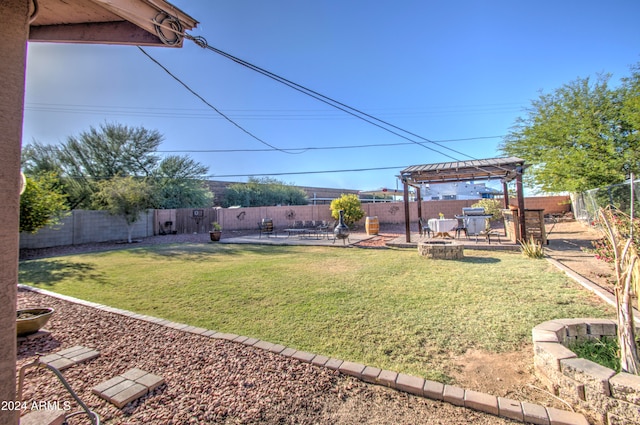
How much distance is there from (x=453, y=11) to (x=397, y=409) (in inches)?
360

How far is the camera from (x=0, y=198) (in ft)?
3.90

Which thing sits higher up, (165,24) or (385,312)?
(165,24)

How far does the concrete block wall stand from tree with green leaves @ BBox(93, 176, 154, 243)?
2.46ft

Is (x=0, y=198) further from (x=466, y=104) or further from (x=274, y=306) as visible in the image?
(x=466, y=104)

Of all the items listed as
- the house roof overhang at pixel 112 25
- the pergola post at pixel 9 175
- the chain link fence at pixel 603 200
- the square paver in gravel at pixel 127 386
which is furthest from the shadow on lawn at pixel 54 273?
the chain link fence at pixel 603 200

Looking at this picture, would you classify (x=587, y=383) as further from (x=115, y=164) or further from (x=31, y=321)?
(x=115, y=164)

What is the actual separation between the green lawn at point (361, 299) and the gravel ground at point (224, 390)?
13.9 inches

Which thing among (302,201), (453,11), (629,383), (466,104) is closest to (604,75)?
(466,104)

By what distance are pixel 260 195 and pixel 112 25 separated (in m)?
25.2

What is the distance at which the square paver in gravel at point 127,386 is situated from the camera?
1.95 m

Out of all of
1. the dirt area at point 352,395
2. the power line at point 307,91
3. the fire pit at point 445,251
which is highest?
the power line at point 307,91

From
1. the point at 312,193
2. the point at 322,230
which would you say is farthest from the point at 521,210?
the point at 312,193

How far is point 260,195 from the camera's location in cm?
2714

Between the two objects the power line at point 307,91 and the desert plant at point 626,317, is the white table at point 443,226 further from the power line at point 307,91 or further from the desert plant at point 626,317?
the desert plant at point 626,317
